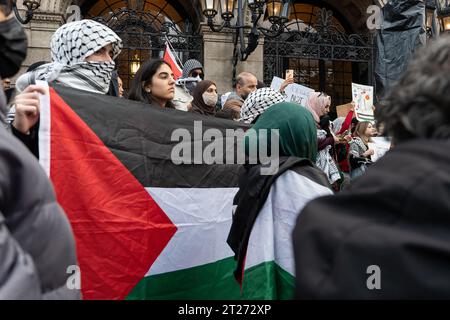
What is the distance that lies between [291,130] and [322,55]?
10.2 meters

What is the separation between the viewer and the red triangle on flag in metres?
2.60

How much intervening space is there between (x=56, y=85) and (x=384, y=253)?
7.59 feet

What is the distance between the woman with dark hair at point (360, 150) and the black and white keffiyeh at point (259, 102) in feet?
9.81

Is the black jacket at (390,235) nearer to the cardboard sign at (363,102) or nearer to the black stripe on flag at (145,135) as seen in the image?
the black stripe on flag at (145,135)

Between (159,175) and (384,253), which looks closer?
(384,253)

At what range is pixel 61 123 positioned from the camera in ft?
8.75

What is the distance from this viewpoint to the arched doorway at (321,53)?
471 inches

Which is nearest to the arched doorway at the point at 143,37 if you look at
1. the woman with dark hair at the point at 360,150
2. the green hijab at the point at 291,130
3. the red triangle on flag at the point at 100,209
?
the woman with dark hair at the point at 360,150

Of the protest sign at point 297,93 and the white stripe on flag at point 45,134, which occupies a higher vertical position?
the protest sign at point 297,93

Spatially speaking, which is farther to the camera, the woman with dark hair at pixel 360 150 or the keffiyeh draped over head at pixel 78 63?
the woman with dark hair at pixel 360 150
